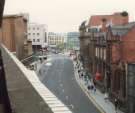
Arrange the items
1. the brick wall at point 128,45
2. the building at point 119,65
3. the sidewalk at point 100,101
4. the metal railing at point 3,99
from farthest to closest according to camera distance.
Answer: the brick wall at point 128,45 < the sidewalk at point 100,101 < the building at point 119,65 < the metal railing at point 3,99

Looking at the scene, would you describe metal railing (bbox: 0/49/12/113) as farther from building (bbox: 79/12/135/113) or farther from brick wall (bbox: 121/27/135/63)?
brick wall (bbox: 121/27/135/63)

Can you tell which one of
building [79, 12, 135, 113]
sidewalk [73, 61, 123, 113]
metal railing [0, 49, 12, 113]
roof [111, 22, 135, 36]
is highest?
metal railing [0, 49, 12, 113]

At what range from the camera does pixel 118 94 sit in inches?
2169

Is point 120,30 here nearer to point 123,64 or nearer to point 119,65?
point 119,65

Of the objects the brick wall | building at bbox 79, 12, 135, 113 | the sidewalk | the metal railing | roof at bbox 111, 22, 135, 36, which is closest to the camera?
the metal railing

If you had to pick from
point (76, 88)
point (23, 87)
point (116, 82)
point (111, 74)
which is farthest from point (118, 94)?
point (23, 87)

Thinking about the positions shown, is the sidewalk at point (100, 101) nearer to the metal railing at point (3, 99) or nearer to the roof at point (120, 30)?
the roof at point (120, 30)

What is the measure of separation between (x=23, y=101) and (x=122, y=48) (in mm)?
51709

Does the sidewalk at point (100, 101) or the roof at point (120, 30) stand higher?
the roof at point (120, 30)

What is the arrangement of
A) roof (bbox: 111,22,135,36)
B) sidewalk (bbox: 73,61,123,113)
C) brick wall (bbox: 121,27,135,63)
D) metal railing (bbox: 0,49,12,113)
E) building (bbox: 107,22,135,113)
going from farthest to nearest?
roof (bbox: 111,22,135,36) → brick wall (bbox: 121,27,135,63) → sidewalk (bbox: 73,61,123,113) → building (bbox: 107,22,135,113) → metal railing (bbox: 0,49,12,113)

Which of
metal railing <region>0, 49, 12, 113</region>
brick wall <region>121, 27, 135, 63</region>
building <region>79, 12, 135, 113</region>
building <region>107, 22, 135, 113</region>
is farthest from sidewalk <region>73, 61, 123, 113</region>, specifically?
metal railing <region>0, 49, 12, 113</region>

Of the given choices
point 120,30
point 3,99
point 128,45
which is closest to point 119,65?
point 128,45

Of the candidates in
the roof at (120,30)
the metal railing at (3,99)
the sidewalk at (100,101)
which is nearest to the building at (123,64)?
the roof at (120,30)

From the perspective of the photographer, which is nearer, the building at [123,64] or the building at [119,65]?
the building at [123,64]
